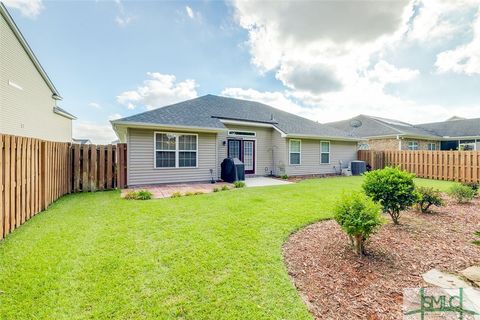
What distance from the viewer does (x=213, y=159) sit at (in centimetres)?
1151

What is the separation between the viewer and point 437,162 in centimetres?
1331

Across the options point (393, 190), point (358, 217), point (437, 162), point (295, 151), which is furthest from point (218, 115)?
point (437, 162)

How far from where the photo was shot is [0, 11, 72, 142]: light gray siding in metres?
10.7

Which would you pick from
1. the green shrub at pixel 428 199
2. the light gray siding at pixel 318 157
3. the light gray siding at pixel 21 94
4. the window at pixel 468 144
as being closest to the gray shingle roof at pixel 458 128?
the window at pixel 468 144

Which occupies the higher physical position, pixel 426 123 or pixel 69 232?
pixel 426 123

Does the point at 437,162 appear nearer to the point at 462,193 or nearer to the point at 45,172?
the point at 462,193

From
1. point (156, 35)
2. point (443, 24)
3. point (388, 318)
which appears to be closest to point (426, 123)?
point (443, 24)

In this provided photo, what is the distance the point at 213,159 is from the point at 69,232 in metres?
7.71

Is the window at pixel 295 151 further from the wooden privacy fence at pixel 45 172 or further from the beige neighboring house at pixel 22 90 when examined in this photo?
the beige neighboring house at pixel 22 90

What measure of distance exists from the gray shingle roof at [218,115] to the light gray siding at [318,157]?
2.58 feet

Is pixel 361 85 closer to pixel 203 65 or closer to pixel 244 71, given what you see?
pixel 244 71

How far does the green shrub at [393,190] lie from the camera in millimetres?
4582

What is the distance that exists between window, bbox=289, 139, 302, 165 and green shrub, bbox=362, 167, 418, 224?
9083mm

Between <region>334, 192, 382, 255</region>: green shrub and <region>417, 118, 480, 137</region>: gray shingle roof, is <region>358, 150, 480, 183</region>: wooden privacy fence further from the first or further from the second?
<region>417, 118, 480, 137</region>: gray shingle roof
